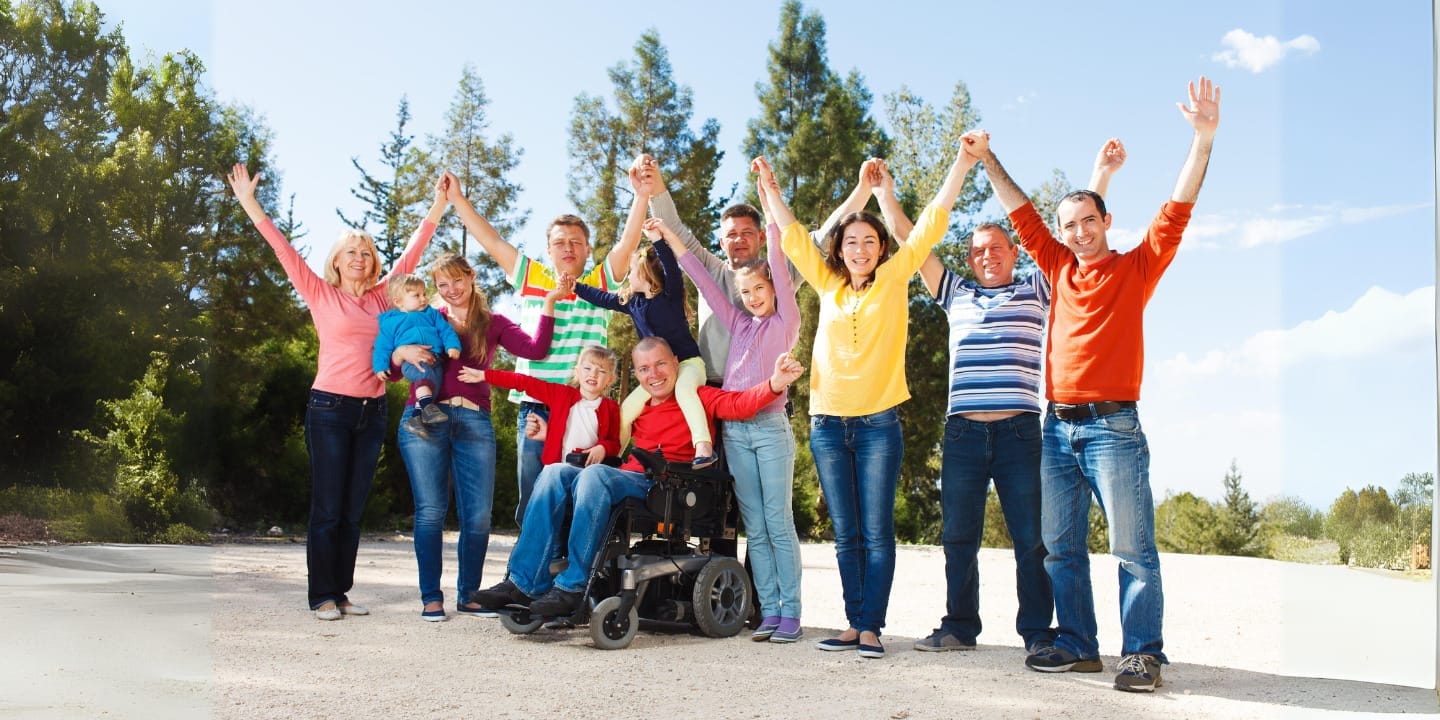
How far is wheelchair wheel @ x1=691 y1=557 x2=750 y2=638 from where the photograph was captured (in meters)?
4.57

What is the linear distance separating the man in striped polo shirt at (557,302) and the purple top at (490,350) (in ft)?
0.22

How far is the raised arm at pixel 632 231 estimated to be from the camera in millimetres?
4762

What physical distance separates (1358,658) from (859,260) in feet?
9.00

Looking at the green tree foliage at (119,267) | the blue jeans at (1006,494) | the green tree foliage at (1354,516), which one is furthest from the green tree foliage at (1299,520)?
the green tree foliage at (119,267)

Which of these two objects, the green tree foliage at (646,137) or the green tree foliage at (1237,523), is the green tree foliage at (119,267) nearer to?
the green tree foliage at (646,137)

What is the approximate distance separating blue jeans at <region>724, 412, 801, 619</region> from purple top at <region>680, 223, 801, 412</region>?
4.5 inches

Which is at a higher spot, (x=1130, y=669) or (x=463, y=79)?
(x=463, y=79)

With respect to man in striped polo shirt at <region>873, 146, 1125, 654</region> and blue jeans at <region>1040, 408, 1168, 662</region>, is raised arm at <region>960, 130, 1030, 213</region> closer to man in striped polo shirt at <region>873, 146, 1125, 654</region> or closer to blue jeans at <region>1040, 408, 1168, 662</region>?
man in striped polo shirt at <region>873, 146, 1125, 654</region>

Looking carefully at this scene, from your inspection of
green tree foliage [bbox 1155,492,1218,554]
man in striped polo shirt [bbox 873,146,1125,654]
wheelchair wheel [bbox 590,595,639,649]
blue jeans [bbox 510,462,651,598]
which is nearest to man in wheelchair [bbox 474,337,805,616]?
blue jeans [bbox 510,462,651,598]

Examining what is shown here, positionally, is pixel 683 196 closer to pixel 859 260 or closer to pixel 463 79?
pixel 463 79

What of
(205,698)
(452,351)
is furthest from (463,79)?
(205,698)

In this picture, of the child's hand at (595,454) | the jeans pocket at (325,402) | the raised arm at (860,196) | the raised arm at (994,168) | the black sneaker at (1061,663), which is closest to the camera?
the black sneaker at (1061,663)

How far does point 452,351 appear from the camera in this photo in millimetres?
4855

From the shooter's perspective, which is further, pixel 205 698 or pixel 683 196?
pixel 683 196
